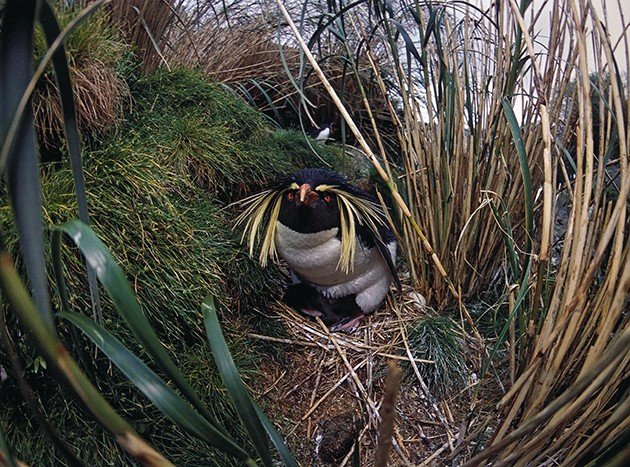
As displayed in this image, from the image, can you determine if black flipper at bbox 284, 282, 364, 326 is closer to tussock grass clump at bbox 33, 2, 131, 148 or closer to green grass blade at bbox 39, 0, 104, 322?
tussock grass clump at bbox 33, 2, 131, 148

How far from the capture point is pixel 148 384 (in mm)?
566

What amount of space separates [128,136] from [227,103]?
1.45 ft

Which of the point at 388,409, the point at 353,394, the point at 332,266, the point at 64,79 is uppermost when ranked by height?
the point at 64,79

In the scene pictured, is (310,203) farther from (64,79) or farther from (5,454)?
(5,454)

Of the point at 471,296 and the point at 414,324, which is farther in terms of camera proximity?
the point at 471,296

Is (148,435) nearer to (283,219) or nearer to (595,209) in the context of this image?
(283,219)

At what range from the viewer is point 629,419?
0.74 metres

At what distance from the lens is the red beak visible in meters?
1.49

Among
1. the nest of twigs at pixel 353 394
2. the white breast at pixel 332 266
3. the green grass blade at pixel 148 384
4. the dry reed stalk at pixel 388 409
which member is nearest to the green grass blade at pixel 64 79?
the green grass blade at pixel 148 384

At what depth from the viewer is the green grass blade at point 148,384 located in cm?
56

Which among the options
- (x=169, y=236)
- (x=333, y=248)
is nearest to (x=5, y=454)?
(x=169, y=236)

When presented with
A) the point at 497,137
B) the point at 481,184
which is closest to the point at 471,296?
the point at 481,184

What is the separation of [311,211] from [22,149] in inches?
41.5

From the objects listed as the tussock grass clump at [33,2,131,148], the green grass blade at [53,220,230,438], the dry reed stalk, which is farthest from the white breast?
the dry reed stalk
